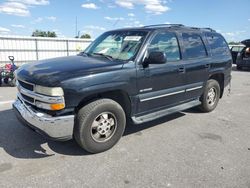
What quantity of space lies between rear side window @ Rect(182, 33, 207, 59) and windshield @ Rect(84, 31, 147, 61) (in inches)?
42.2

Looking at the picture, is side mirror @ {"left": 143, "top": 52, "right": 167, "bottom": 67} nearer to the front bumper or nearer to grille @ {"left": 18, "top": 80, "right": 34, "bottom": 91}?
the front bumper

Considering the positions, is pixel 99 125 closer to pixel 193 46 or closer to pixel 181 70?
pixel 181 70

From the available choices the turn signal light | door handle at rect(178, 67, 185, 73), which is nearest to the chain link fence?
door handle at rect(178, 67, 185, 73)

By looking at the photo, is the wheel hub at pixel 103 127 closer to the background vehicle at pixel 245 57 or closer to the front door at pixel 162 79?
the front door at pixel 162 79

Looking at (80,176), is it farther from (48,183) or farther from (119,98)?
(119,98)

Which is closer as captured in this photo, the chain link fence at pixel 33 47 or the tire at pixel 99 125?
the tire at pixel 99 125

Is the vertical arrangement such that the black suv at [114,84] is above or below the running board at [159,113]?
above

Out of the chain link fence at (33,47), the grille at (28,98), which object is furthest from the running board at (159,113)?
the chain link fence at (33,47)

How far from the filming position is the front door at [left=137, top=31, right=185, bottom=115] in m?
4.39

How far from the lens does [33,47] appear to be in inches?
606

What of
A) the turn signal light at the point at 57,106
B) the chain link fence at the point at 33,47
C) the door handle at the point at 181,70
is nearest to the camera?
the turn signal light at the point at 57,106

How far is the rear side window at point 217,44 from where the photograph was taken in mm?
5988

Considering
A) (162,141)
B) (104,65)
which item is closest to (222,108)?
(162,141)

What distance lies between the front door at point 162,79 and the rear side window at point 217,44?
4.46 feet
